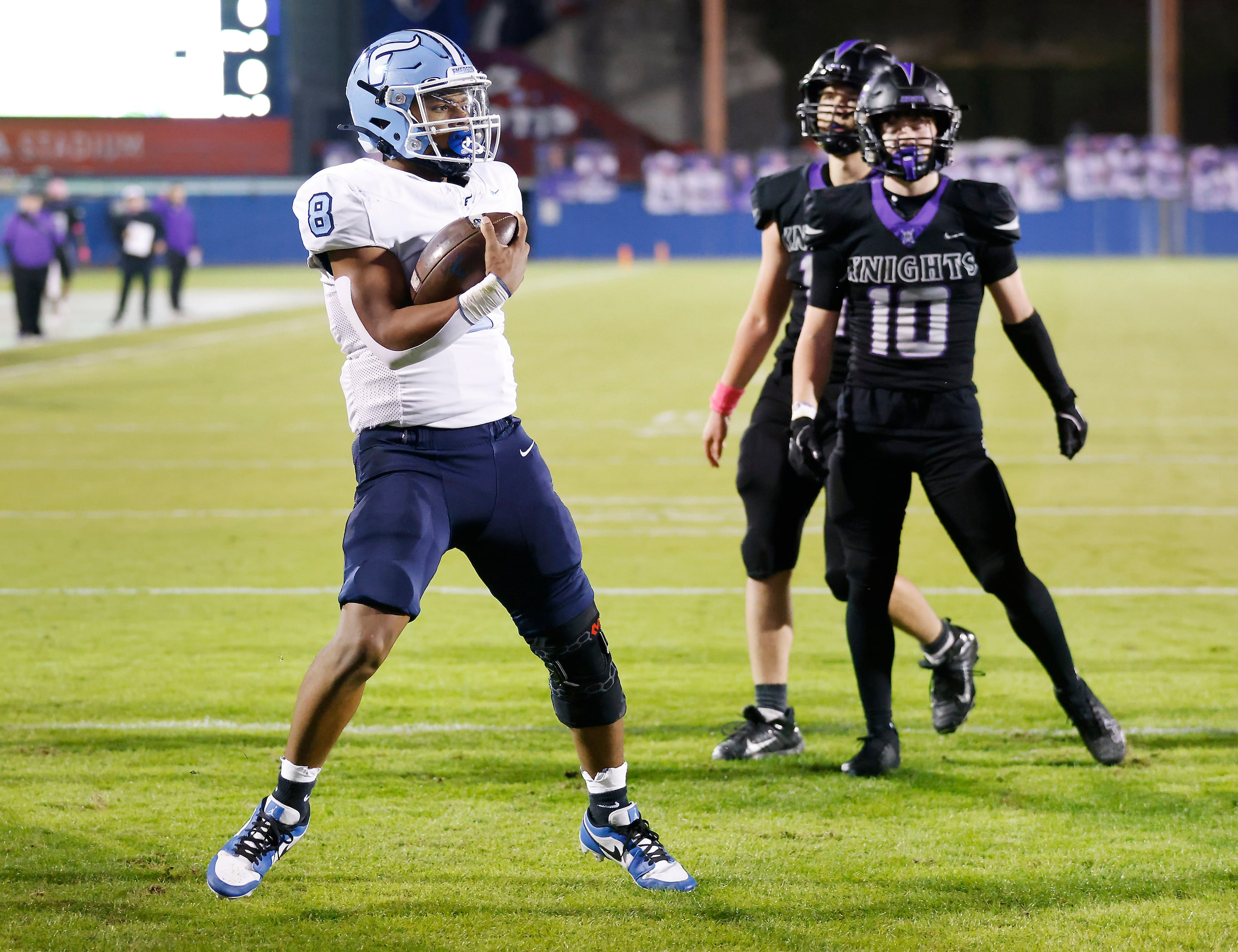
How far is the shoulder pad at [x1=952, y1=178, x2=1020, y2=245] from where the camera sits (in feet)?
14.6

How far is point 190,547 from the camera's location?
8.22 meters

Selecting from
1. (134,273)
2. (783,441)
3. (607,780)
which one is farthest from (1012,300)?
(134,273)

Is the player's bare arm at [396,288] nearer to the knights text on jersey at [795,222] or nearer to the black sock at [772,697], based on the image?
the knights text on jersey at [795,222]

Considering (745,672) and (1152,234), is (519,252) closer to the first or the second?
(745,672)

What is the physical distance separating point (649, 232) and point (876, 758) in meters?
41.7

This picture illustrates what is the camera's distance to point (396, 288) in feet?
11.9

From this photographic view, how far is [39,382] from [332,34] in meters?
29.3

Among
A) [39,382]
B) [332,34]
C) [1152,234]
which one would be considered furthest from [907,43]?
[39,382]

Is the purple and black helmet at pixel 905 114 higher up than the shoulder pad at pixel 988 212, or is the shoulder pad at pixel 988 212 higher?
the purple and black helmet at pixel 905 114

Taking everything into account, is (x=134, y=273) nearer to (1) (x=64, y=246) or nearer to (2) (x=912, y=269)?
(1) (x=64, y=246)

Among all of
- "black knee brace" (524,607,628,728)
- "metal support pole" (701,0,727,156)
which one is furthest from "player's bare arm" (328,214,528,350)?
"metal support pole" (701,0,727,156)

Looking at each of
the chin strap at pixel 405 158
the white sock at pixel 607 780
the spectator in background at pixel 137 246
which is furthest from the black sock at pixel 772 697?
the spectator in background at pixel 137 246

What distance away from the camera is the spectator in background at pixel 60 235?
22062 millimetres

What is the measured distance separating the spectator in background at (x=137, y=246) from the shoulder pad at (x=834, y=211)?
19.3m
